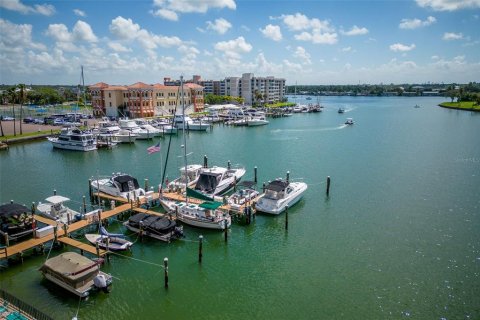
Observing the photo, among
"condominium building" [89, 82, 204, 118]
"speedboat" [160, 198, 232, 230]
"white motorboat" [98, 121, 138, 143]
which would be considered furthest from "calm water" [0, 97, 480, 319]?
"condominium building" [89, 82, 204, 118]

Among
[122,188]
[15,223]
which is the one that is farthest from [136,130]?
[15,223]

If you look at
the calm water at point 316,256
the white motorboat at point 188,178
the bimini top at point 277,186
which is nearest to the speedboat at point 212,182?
the white motorboat at point 188,178

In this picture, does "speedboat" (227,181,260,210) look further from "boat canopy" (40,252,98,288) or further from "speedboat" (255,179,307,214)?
"boat canopy" (40,252,98,288)

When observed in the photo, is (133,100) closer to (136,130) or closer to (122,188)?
(136,130)

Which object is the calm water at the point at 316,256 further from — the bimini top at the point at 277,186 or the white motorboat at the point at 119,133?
the white motorboat at the point at 119,133

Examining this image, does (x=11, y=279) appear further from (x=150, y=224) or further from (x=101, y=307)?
(x=150, y=224)

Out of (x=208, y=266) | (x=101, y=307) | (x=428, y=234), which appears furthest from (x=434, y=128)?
(x=101, y=307)
